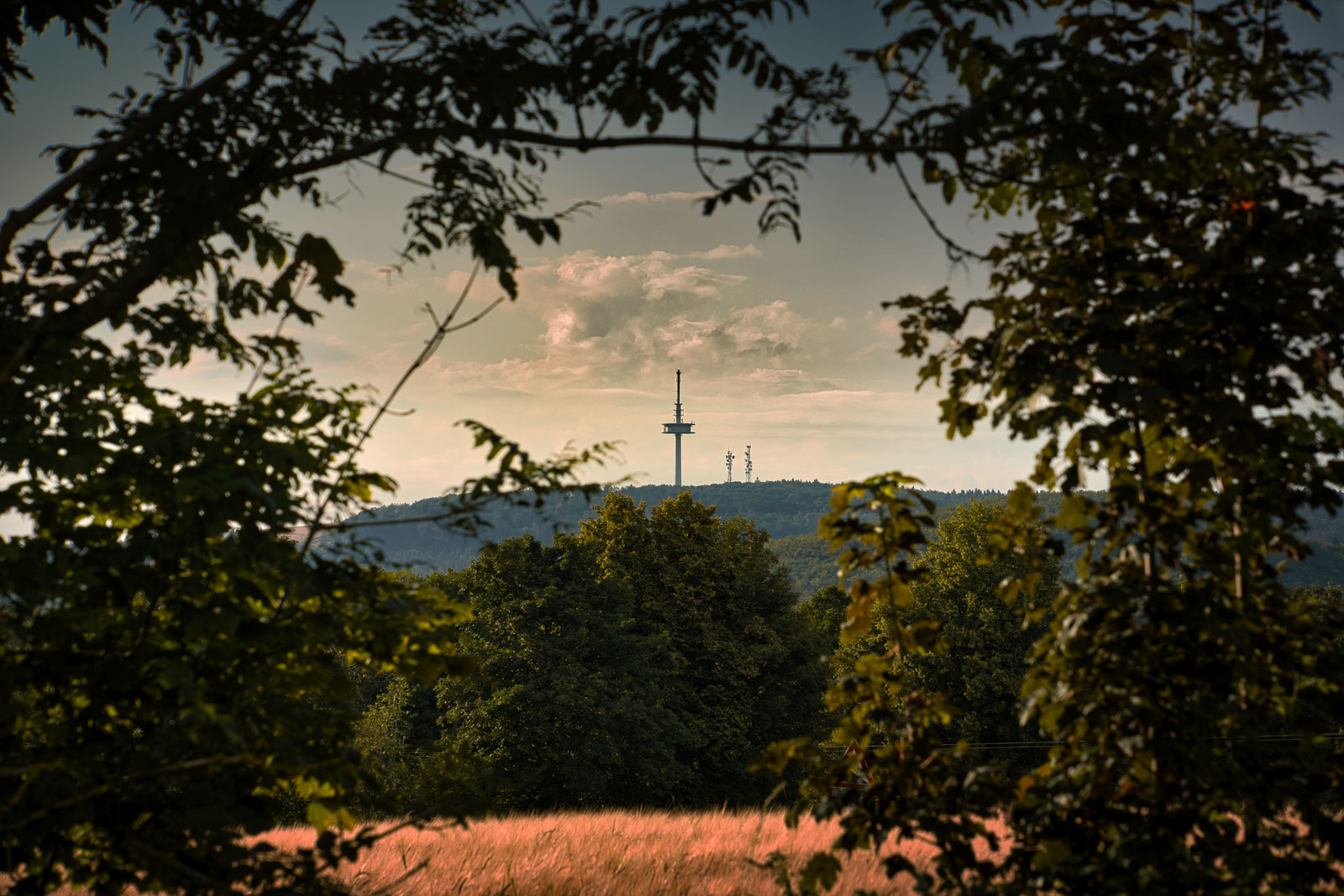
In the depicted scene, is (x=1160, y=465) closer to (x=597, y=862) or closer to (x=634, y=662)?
(x=597, y=862)

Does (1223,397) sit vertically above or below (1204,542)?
above

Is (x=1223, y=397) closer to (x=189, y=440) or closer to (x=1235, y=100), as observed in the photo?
(x=1235, y=100)

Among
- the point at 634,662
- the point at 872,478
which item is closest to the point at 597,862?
the point at 872,478

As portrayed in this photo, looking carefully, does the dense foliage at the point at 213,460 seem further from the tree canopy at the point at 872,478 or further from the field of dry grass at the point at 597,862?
the field of dry grass at the point at 597,862

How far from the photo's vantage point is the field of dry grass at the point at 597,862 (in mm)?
5840

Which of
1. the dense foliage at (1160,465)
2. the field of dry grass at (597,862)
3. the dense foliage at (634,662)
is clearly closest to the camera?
the dense foliage at (1160,465)

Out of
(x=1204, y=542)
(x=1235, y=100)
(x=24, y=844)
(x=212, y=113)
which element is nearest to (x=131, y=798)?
(x=24, y=844)

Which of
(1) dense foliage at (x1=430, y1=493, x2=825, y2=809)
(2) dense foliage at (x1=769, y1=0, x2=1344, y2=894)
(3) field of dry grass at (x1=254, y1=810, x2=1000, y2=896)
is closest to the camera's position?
(2) dense foliage at (x1=769, y1=0, x2=1344, y2=894)

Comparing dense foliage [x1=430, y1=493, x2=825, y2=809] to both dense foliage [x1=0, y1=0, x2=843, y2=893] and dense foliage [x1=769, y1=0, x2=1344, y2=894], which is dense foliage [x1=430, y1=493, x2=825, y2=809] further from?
dense foliage [x1=769, y1=0, x2=1344, y2=894]

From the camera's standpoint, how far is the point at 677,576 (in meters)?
32.1

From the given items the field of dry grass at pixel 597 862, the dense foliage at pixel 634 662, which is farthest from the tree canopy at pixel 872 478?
the dense foliage at pixel 634 662

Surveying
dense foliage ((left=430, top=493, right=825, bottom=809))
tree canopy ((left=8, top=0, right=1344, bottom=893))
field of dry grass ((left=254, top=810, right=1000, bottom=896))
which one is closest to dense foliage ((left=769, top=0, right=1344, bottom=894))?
tree canopy ((left=8, top=0, right=1344, bottom=893))

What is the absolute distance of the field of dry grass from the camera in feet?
19.2

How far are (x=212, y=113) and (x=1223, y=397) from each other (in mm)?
4224
